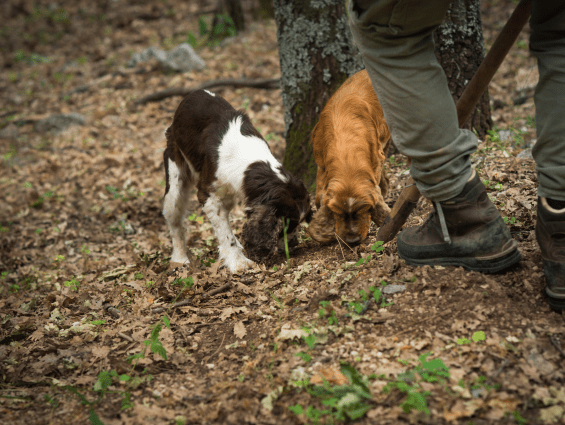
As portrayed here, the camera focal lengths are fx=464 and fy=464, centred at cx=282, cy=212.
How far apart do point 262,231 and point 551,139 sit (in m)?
2.36

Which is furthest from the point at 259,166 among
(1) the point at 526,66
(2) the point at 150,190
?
(1) the point at 526,66

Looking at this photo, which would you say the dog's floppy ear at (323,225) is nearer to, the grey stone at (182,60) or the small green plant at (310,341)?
the small green plant at (310,341)

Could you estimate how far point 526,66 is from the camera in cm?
834

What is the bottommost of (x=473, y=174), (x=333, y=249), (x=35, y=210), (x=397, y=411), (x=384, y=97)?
(x=35, y=210)

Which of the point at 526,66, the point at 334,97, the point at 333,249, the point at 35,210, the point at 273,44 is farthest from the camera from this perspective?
the point at 273,44

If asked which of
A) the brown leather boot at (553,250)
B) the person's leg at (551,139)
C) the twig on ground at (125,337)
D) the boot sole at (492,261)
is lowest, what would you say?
the twig on ground at (125,337)

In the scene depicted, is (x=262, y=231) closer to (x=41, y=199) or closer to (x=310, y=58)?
(x=310, y=58)

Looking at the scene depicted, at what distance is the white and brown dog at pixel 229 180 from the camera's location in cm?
412

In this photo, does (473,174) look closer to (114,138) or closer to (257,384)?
(257,384)

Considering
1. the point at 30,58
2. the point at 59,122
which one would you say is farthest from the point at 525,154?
the point at 30,58

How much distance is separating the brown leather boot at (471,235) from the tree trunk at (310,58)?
2.48 m

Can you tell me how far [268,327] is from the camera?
296 centimetres

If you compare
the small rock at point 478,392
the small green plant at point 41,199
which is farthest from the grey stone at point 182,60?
the small rock at point 478,392

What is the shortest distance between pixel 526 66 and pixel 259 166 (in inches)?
258
